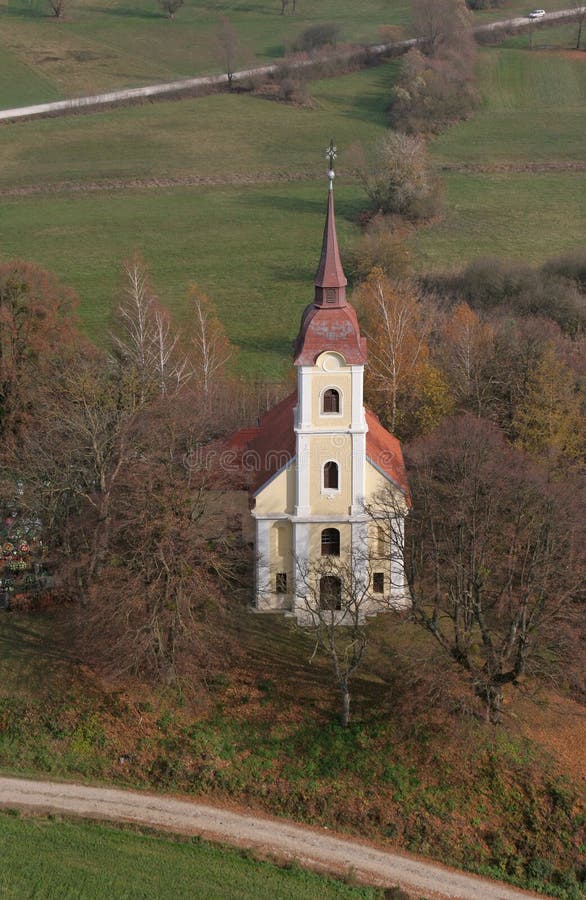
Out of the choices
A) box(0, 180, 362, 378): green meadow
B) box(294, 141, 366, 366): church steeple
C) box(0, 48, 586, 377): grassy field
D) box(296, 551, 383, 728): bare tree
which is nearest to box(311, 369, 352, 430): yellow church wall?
box(294, 141, 366, 366): church steeple

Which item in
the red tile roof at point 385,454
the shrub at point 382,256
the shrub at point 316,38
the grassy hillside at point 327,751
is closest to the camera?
the grassy hillside at point 327,751

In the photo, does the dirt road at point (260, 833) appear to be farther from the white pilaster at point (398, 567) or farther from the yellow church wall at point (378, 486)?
the yellow church wall at point (378, 486)

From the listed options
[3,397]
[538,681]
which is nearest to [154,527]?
[538,681]

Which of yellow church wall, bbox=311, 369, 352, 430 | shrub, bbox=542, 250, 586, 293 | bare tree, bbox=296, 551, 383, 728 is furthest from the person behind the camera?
shrub, bbox=542, 250, 586, 293

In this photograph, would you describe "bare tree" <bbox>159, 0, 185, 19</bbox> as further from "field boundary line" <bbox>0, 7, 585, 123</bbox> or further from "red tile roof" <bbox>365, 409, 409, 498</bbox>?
"red tile roof" <bbox>365, 409, 409, 498</bbox>

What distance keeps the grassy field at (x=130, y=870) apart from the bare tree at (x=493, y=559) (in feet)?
31.8

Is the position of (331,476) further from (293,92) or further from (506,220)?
(293,92)

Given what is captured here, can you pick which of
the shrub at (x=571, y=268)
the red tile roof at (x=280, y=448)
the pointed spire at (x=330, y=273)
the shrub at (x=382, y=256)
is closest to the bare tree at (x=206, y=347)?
the red tile roof at (x=280, y=448)

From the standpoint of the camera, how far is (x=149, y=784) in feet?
132

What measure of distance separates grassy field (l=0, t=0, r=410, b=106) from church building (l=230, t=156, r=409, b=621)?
73.4 metres

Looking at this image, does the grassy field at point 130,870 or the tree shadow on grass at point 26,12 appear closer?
the grassy field at point 130,870

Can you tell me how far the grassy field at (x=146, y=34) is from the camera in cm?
11225

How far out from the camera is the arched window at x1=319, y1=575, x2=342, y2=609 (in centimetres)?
4656

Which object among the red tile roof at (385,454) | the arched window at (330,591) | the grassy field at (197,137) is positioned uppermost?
the grassy field at (197,137)
